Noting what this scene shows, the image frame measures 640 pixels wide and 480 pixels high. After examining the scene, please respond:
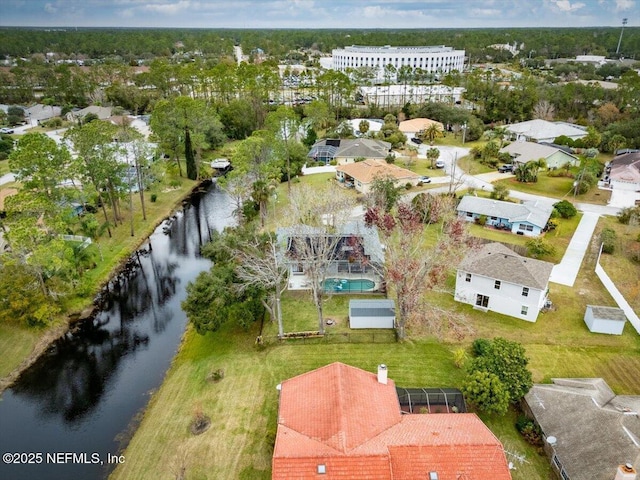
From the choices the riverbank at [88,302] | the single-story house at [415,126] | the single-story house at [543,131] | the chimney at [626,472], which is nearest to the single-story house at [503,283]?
the chimney at [626,472]

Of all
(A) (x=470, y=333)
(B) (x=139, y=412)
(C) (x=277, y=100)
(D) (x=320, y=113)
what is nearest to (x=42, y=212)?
(B) (x=139, y=412)

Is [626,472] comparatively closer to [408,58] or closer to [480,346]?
[480,346]

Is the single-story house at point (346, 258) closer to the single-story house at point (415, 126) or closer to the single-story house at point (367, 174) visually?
the single-story house at point (367, 174)

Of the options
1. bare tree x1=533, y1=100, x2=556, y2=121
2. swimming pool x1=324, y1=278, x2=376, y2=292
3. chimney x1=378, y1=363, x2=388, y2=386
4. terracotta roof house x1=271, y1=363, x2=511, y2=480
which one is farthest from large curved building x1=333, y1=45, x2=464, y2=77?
terracotta roof house x1=271, y1=363, x2=511, y2=480

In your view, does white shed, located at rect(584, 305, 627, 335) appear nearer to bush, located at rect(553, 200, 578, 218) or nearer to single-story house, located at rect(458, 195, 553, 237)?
single-story house, located at rect(458, 195, 553, 237)

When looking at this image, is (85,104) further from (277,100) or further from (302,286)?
(302,286)

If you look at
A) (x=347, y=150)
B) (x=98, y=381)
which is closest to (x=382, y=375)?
(x=98, y=381)
